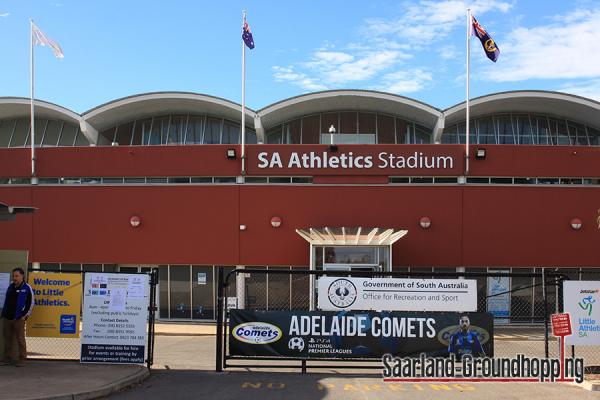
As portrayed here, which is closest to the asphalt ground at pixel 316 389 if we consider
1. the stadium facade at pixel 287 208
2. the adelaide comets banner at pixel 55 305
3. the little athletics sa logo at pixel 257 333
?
the little athletics sa logo at pixel 257 333

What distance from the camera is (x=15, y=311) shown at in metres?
10.4

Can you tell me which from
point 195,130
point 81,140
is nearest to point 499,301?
point 195,130

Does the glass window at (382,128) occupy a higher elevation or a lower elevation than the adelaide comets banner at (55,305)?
higher

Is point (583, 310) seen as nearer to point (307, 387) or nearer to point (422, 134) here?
point (307, 387)

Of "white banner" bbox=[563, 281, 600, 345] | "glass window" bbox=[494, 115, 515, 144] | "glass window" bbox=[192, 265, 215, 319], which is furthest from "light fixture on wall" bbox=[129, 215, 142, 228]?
"white banner" bbox=[563, 281, 600, 345]

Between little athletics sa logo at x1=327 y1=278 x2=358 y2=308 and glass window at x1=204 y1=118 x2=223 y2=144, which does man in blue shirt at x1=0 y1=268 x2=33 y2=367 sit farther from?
glass window at x1=204 y1=118 x2=223 y2=144

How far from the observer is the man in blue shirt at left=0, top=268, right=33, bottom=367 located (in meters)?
10.4

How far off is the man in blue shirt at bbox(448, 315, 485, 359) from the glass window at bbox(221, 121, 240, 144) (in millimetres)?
19276

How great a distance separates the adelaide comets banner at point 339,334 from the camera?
1058 centimetres

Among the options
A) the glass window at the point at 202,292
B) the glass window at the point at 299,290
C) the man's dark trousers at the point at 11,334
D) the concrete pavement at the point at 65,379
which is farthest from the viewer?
the glass window at the point at 202,292

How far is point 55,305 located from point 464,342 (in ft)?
25.2

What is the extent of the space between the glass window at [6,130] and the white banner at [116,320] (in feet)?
74.3

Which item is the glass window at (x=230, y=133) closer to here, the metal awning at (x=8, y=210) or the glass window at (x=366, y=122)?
the glass window at (x=366, y=122)

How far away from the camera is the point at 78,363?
10781mm
